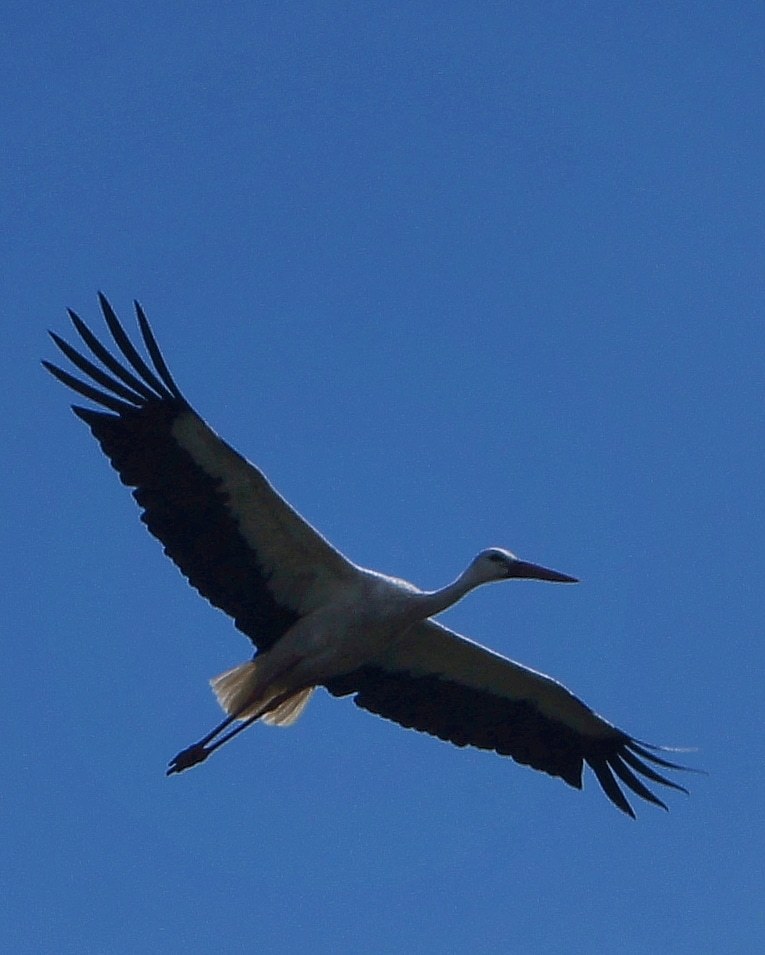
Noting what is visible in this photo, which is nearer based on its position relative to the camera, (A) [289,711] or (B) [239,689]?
(B) [239,689]

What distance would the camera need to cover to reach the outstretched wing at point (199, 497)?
10.8 meters

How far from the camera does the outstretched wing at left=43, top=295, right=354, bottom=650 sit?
10781mm

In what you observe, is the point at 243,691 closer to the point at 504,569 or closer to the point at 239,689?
the point at 239,689

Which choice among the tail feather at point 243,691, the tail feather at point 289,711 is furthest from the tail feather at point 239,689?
the tail feather at point 289,711

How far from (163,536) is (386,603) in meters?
1.23

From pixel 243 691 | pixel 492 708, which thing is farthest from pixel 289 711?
pixel 492 708

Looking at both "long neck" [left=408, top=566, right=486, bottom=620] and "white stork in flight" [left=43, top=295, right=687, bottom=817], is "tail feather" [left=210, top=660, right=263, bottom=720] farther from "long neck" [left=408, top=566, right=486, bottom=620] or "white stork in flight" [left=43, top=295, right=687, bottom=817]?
"long neck" [left=408, top=566, right=486, bottom=620]

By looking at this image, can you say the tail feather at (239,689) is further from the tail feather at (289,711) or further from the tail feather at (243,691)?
the tail feather at (289,711)

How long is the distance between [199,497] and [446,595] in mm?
1450

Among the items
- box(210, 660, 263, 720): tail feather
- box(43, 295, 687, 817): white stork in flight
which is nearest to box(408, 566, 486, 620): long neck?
box(43, 295, 687, 817): white stork in flight

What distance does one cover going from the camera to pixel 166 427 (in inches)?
426

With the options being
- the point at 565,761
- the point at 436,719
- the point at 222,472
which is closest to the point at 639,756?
the point at 565,761

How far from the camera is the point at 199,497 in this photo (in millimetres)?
10945

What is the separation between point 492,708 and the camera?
12.3m
